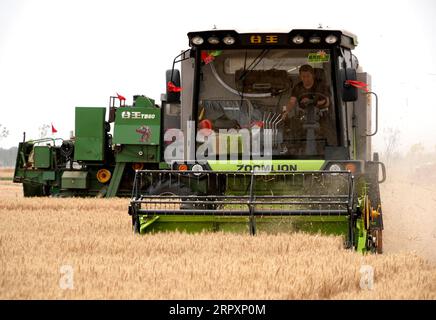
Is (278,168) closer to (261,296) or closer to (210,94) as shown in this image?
(210,94)

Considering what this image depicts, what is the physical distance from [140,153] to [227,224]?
8.58 meters

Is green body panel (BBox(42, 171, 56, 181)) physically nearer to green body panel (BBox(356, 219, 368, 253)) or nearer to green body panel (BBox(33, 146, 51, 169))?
green body panel (BBox(33, 146, 51, 169))

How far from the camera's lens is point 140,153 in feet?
51.4

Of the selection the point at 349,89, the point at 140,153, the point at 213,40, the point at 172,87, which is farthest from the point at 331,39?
the point at 140,153

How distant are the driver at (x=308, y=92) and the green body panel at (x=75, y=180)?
354 inches

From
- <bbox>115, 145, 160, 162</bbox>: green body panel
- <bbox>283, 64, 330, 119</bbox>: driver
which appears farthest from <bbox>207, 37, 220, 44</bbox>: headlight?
<bbox>115, 145, 160, 162</bbox>: green body panel

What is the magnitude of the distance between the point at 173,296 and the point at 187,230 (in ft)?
10.1

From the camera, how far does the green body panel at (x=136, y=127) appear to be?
1550cm

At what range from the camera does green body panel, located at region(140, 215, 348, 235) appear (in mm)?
7152

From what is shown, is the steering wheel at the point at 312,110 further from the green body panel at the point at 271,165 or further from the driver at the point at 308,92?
the green body panel at the point at 271,165

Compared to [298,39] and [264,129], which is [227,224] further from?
[298,39]
